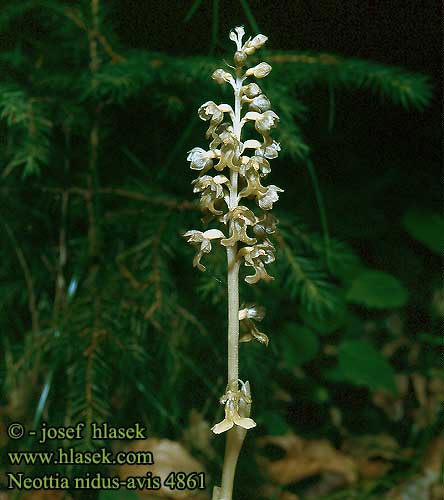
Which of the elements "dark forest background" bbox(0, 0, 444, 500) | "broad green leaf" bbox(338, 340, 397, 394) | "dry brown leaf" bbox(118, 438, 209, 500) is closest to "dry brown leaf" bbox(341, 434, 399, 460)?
"dark forest background" bbox(0, 0, 444, 500)

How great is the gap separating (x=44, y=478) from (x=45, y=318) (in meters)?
0.39

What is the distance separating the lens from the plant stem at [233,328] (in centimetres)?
106

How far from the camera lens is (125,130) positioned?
5.57 ft

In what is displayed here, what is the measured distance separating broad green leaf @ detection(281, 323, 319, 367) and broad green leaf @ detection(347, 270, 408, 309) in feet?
0.52

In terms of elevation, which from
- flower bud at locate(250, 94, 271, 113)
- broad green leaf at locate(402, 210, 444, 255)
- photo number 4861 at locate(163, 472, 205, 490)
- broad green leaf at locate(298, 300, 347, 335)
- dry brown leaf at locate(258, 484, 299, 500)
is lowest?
dry brown leaf at locate(258, 484, 299, 500)

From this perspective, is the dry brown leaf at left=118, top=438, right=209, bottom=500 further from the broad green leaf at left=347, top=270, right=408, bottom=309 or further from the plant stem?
the broad green leaf at left=347, top=270, right=408, bottom=309

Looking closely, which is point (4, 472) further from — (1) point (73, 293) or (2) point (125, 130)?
(2) point (125, 130)

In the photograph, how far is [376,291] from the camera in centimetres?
182

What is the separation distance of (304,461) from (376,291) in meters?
0.51

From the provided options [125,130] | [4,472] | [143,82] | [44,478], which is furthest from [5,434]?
[143,82]

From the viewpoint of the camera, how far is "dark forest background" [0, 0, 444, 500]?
148cm

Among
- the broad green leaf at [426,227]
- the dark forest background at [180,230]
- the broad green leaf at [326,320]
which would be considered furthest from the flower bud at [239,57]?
the broad green leaf at [426,227]

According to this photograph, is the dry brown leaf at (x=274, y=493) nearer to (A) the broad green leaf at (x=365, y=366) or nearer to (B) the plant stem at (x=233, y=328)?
(A) the broad green leaf at (x=365, y=366)

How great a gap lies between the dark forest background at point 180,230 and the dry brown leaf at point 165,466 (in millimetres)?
10
